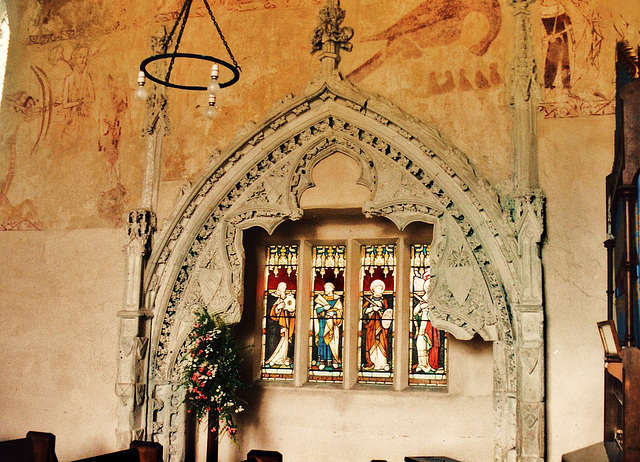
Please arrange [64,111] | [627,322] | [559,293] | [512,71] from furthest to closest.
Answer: [64,111]
[512,71]
[559,293]
[627,322]

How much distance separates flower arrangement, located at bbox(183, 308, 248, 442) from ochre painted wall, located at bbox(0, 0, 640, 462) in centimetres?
99

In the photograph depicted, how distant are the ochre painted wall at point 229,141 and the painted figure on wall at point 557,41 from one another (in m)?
0.03

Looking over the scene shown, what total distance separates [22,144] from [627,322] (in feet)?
22.1

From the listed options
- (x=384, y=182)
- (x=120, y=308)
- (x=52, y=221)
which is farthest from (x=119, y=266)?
(x=384, y=182)

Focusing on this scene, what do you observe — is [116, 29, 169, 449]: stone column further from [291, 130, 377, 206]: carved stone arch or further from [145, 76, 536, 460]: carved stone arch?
[291, 130, 377, 206]: carved stone arch

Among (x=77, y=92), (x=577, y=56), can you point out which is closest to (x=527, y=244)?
(x=577, y=56)

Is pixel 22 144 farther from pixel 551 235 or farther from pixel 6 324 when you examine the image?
pixel 551 235

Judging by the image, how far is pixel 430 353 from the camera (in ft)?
24.7

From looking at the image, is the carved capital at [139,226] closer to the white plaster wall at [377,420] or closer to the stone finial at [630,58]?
the white plaster wall at [377,420]

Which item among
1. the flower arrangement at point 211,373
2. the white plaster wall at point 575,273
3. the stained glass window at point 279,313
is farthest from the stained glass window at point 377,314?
the white plaster wall at point 575,273

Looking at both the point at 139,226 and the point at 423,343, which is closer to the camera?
the point at 139,226

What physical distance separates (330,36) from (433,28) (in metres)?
1.01

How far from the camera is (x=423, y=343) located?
757 centimetres

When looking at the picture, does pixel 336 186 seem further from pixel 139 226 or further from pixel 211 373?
pixel 211 373
